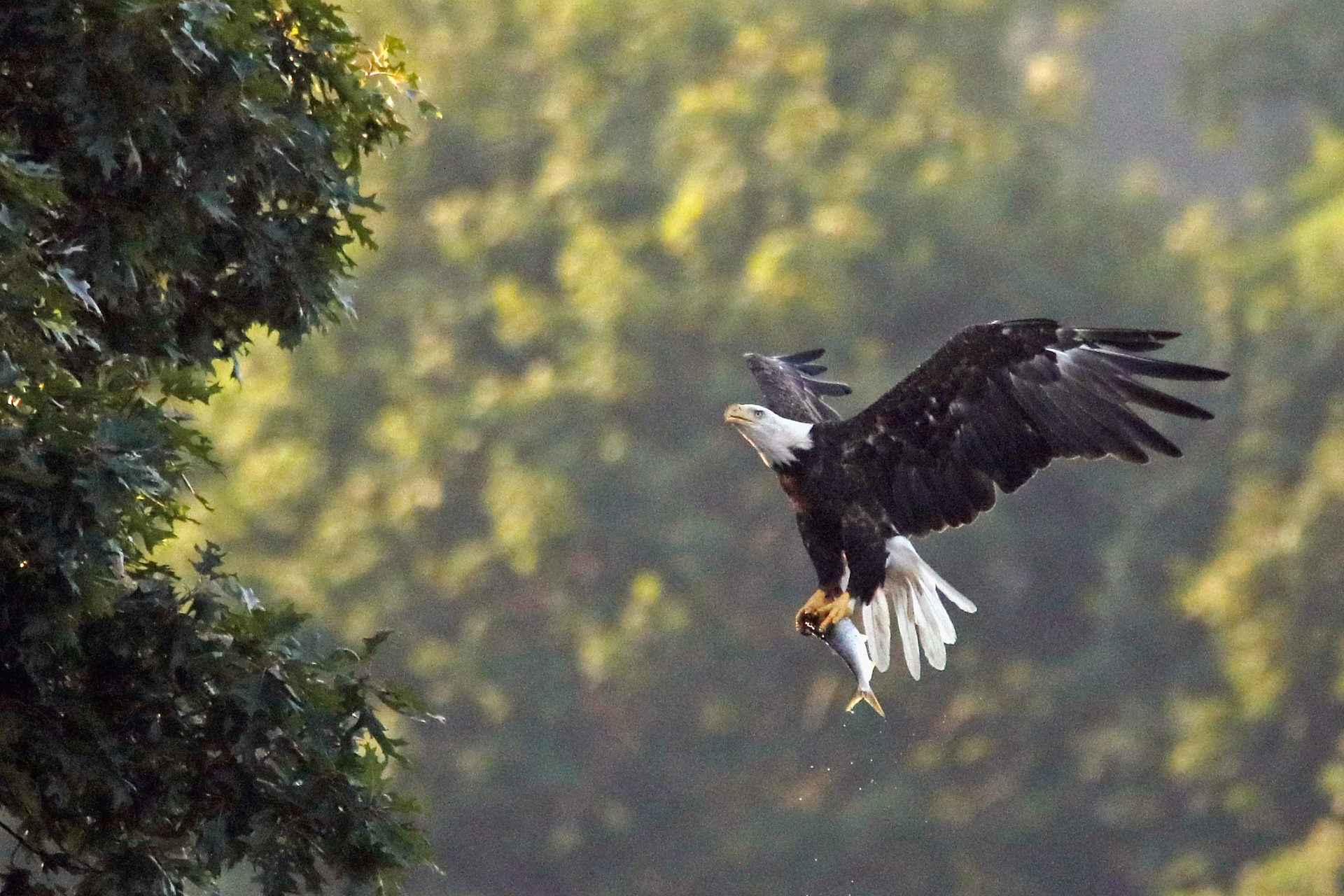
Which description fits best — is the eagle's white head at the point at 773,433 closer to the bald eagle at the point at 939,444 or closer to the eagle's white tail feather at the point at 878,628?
the bald eagle at the point at 939,444

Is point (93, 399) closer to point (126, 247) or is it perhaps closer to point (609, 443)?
point (126, 247)

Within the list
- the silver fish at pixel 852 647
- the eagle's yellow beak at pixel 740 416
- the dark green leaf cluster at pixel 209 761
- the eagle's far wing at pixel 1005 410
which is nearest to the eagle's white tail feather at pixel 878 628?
the silver fish at pixel 852 647

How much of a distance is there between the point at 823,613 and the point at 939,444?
0.86 m

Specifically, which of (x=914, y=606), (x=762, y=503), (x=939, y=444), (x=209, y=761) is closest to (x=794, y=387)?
(x=914, y=606)

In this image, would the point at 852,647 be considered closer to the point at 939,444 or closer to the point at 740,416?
the point at 939,444

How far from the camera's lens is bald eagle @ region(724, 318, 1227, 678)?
28.1ft

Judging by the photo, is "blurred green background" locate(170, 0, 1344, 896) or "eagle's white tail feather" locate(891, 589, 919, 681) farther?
"blurred green background" locate(170, 0, 1344, 896)

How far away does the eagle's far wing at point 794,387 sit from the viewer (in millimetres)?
9648

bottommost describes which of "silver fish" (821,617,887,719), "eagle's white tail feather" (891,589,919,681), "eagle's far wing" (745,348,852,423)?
"silver fish" (821,617,887,719)

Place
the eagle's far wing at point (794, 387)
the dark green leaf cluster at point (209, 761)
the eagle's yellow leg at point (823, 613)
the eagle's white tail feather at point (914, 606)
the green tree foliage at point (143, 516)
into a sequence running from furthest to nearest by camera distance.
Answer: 1. the eagle's far wing at point (794, 387)
2. the eagle's white tail feather at point (914, 606)
3. the eagle's yellow leg at point (823, 613)
4. the dark green leaf cluster at point (209, 761)
5. the green tree foliage at point (143, 516)

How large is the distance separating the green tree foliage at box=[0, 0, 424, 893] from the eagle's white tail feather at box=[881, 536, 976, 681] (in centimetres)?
278

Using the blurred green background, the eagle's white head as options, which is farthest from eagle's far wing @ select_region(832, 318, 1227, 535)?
the blurred green background

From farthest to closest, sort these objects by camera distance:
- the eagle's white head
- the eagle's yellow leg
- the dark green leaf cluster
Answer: the eagle's yellow leg < the eagle's white head < the dark green leaf cluster

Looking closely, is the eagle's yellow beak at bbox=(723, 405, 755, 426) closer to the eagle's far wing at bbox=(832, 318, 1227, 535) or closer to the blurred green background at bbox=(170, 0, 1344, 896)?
the eagle's far wing at bbox=(832, 318, 1227, 535)
